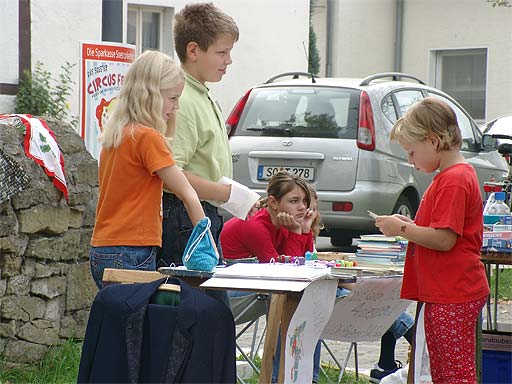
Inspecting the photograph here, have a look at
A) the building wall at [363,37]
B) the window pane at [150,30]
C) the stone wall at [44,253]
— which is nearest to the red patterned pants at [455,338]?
the stone wall at [44,253]

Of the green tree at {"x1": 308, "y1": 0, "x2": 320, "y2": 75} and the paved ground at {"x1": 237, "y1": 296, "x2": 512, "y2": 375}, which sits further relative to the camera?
the green tree at {"x1": 308, "y1": 0, "x2": 320, "y2": 75}

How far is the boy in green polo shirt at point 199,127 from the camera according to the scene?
4.38 meters

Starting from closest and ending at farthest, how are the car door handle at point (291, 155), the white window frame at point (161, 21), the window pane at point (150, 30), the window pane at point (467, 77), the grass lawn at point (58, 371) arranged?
1. the grass lawn at point (58, 371)
2. the car door handle at point (291, 155)
3. the white window frame at point (161, 21)
4. the window pane at point (150, 30)
5. the window pane at point (467, 77)

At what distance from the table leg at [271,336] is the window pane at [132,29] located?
10463 mm

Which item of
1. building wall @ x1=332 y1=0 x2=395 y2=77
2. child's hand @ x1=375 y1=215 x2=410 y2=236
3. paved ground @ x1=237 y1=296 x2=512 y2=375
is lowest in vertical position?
paved ground @ x1=237 y1=296 x2=512 y2=375

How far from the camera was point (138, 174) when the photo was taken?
4137 millimetres

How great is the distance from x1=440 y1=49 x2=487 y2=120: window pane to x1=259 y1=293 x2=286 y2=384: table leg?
16.9 m

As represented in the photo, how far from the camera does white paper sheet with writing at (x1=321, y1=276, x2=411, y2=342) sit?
4926mm

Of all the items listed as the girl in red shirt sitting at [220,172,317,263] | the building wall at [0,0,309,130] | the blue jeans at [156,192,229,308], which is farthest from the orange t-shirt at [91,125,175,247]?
the building wall at [0,0,309,130]

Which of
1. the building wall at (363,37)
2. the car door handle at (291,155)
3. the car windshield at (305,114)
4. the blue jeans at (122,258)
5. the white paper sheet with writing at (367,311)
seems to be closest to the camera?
the blue jeans at (122,258)

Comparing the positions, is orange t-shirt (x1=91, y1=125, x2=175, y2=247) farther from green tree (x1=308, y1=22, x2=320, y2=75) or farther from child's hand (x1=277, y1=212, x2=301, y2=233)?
green tree (x1=308, y1=22, x2=320, y2=75)

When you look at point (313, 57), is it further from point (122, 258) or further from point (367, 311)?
point (122, 258)

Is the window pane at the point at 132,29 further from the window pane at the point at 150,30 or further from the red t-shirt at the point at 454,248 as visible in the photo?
the red t-shirt at the point at 454,248

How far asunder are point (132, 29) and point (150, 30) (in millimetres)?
323
